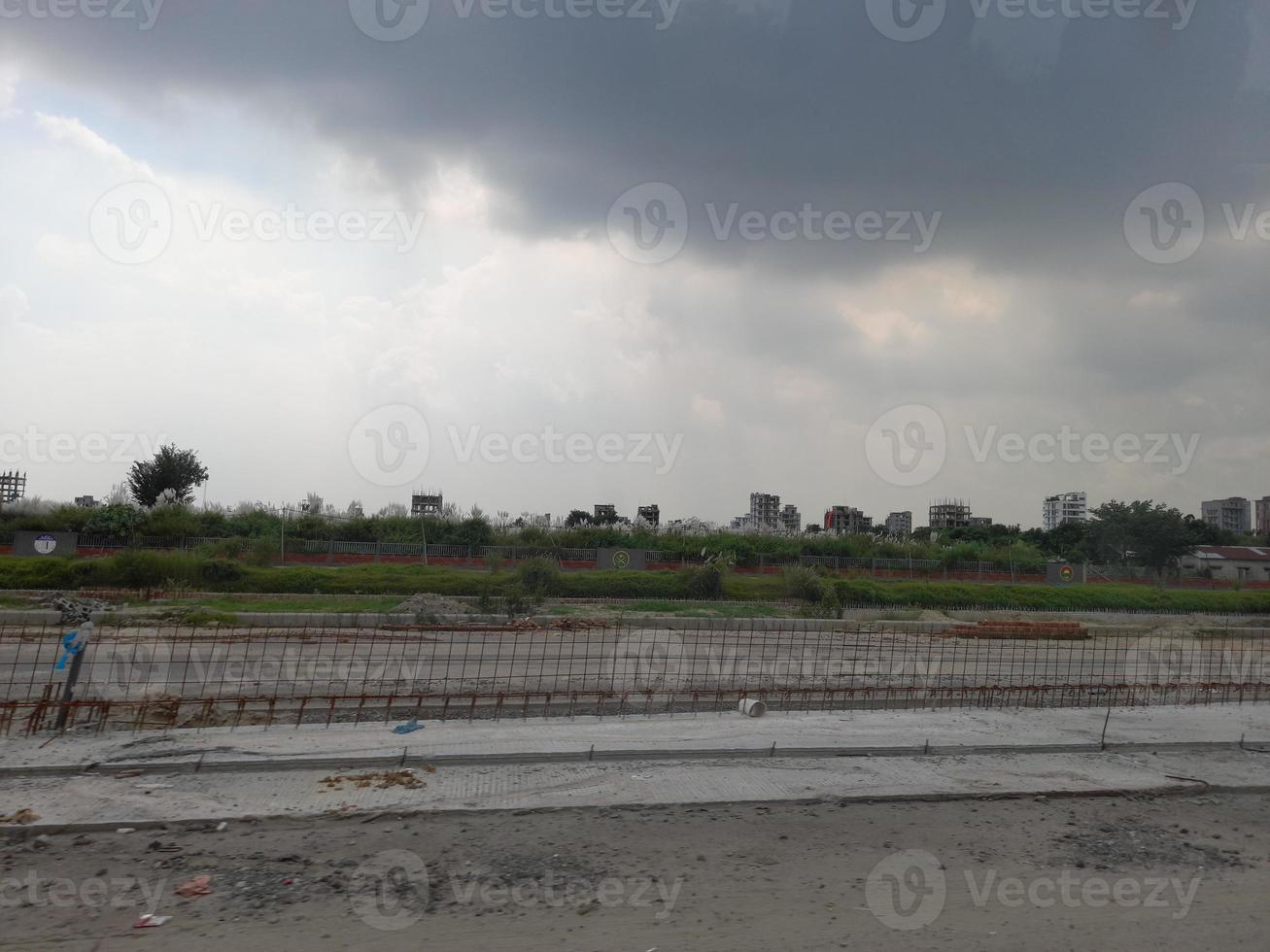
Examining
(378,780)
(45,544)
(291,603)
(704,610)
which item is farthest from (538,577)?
(378,780)

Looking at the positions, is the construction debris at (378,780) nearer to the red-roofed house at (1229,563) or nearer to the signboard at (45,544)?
the signboard at (45,544)

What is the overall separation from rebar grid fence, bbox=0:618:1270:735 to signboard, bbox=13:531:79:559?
15.9m

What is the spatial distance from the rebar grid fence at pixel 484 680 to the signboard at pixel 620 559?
16.1 m

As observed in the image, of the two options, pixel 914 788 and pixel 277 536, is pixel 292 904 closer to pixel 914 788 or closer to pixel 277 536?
pixel 914 788

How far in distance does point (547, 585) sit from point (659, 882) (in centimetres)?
2653

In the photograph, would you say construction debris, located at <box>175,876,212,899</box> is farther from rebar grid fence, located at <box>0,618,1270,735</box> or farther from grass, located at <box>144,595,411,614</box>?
grass, located at <box>144,595,411,614</box>

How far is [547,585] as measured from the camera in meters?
31.7

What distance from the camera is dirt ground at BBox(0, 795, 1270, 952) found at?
4727 mm

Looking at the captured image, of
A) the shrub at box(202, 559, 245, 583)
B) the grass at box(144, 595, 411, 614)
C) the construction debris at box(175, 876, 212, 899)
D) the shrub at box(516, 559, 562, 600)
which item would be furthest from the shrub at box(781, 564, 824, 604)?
the construction debris at box(175, 876, 212, 899)

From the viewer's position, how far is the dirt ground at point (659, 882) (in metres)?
4.73

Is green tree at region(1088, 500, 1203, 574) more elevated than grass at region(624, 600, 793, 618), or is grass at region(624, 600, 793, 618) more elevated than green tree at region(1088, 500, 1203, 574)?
green tree at region(1088, 500, 1203, 574)

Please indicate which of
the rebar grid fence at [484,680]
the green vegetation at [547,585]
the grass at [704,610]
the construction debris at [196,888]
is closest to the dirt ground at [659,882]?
the construction debris at [196,888]

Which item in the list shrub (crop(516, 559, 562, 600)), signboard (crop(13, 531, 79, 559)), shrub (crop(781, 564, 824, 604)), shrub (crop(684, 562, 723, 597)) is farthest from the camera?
shrub (crop(781, 564, 824, 604))

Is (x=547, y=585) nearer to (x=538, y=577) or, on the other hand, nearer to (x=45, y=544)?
(x=538, y=577)
